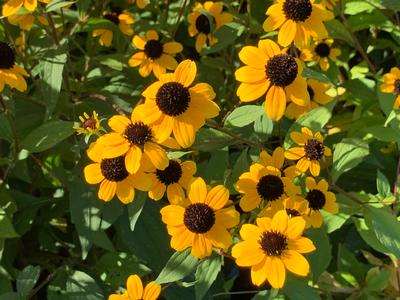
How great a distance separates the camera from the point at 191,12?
2412mm

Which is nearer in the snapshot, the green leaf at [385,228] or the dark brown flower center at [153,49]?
the green leaf at [385,228]

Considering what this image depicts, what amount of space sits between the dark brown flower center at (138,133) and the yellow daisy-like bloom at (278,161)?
0.32 meters

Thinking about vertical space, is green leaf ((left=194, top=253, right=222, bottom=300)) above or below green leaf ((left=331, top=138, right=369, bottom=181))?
below

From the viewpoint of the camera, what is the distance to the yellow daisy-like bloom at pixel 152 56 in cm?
198

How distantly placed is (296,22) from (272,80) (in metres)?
0.27

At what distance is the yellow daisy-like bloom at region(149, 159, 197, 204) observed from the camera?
4.59ft

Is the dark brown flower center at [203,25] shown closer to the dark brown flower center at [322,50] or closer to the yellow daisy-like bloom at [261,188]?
the dark brown flower center at [322,50]

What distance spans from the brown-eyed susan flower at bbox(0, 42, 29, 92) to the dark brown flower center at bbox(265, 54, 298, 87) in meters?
0.71

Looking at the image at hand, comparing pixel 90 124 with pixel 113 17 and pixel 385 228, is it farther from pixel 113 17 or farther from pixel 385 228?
pixel 113 17

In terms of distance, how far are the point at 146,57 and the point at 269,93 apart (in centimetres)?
78

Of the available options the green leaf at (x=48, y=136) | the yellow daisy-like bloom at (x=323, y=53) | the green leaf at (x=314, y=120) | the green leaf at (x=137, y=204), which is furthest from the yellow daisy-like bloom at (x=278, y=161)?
the yellow daisy-like bloom at (x=323, y=53)

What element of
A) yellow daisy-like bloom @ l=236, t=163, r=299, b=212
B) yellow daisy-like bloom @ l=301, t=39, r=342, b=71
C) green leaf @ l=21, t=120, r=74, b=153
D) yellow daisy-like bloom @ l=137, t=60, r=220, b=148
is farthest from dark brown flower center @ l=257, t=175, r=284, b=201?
yellow daisy-like bloom @ l=301, t=39, r=342, b=71

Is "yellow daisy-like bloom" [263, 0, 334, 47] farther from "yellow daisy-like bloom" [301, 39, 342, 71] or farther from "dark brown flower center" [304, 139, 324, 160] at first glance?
"yellow daisy-like bloom" [301, 39, 342, 71]

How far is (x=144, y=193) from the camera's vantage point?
4.75 ft
